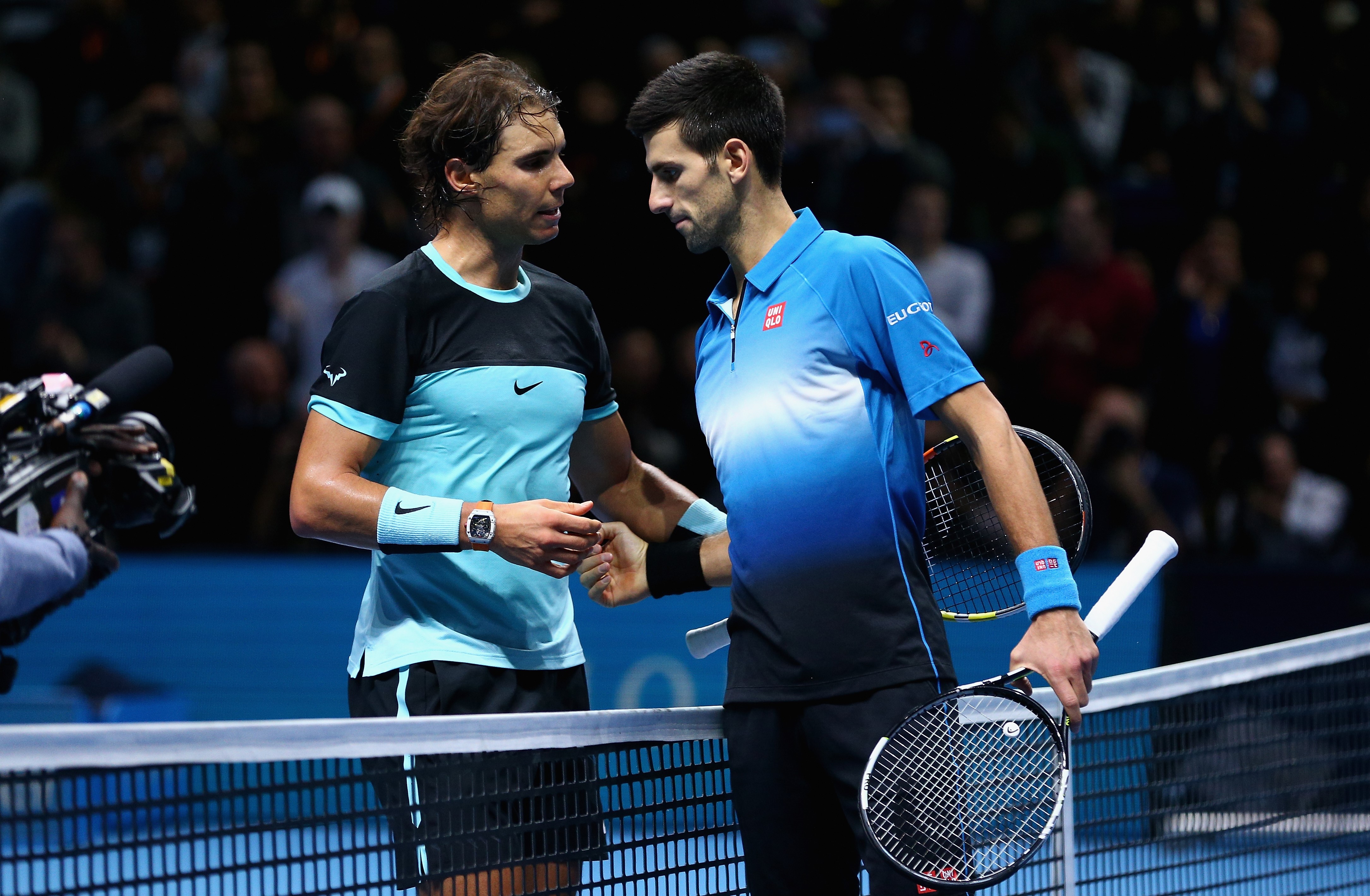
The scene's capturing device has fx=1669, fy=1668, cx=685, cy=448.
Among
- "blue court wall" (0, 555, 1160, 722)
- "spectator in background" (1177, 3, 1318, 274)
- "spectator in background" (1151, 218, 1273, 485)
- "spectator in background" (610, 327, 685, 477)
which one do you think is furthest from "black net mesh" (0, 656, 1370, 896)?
"spectator in background" (1177, 3, 1318, 274)

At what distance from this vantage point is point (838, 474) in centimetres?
281

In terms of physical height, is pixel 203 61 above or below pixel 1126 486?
above

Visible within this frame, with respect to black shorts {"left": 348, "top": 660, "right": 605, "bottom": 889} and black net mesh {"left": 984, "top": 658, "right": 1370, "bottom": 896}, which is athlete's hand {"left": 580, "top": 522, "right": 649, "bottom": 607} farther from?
black net mesh {"left": 984, "top": 658, "right": 1370, "bottom": 896}

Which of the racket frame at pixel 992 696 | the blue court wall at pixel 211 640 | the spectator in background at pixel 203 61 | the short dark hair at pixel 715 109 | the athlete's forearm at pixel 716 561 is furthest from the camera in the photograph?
the spectator in background at pixel 203 61

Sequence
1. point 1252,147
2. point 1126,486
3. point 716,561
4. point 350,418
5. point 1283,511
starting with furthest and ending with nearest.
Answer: point 1252,147, point 1283,511, point 1126,486, point 716,561, point 350,418

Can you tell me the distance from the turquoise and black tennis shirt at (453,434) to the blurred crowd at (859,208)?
422 centimetres

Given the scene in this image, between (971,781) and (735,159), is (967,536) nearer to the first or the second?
(971,781)

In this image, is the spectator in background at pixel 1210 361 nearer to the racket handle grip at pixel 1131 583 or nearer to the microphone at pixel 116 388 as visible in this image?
the racket handle grip at pixel 1131 583

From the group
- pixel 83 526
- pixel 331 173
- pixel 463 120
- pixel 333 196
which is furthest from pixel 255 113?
pixel 463 120

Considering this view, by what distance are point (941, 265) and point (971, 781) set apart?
5.79m

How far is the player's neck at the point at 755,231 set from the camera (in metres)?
3.03

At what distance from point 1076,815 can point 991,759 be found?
1.46m

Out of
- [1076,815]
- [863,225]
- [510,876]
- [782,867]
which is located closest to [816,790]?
[782,867]

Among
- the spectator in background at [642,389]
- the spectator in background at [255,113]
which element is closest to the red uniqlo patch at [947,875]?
the spectator in background at [642,389]
